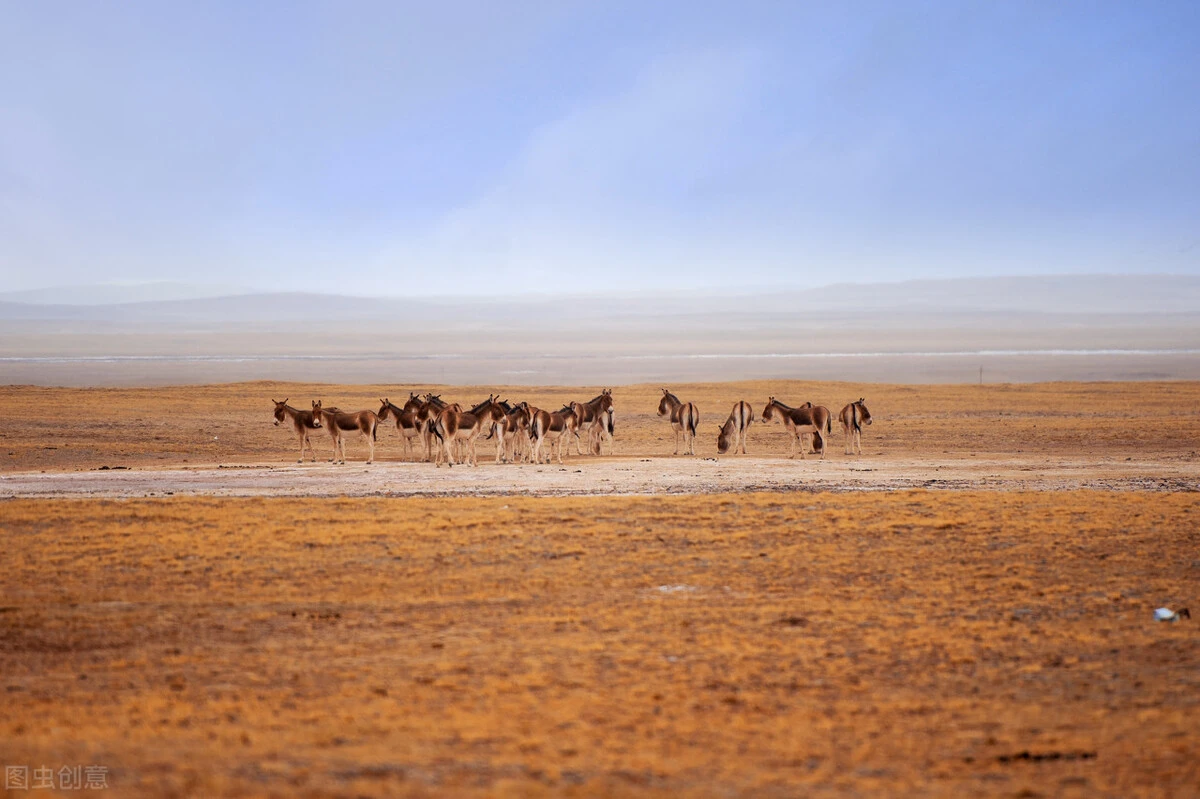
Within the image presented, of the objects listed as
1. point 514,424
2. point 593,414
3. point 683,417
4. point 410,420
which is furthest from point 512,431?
point 683,417

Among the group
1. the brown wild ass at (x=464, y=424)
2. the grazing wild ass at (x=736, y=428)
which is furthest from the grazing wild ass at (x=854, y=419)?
the brown wild ass at (x=464, y=424)

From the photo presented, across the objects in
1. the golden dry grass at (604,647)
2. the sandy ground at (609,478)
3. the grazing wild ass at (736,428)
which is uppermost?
the grazing wild ass at (736,428)

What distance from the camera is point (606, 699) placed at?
9.73 m

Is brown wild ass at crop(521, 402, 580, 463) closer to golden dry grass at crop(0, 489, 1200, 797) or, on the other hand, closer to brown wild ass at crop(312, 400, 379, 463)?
brown wild ass at crop(312, 400, 379, 463)

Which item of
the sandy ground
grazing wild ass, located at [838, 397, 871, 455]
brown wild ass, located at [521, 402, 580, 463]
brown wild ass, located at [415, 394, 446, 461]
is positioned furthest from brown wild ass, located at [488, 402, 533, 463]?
grazing wild ass, located at [838, 397, 871, 455]

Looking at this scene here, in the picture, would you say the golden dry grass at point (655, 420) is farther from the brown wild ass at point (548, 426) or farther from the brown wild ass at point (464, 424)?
the brown wild ass at point (464, 424)

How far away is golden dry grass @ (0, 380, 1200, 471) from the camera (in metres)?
31.7

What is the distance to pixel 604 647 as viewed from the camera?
1140cm

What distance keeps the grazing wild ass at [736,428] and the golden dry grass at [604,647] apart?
11908mm

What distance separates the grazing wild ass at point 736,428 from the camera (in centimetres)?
3141

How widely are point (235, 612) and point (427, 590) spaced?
228 cm

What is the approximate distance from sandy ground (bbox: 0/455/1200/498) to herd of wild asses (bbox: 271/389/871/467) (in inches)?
48.8

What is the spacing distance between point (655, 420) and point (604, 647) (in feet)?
104

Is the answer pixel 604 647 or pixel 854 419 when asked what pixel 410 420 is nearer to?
pixel 854 419
